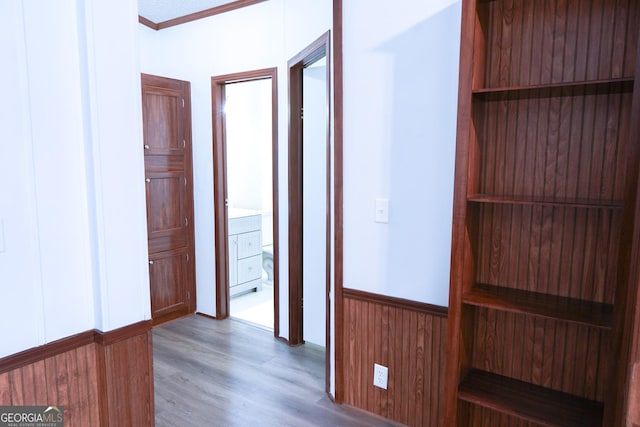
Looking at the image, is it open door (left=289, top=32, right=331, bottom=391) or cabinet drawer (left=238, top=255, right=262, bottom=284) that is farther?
cabinet drawer (left=238, top=255, right=262, bottom=284)

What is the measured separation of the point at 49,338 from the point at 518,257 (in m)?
1.82

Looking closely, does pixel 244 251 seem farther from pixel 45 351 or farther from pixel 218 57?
pixel 45 351

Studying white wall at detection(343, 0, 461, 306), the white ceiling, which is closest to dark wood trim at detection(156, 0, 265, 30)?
the white ceiling

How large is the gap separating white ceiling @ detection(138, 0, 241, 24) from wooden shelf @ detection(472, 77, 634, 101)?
8.14 ft

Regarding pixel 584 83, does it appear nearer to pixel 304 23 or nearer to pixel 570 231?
pixel 570 231

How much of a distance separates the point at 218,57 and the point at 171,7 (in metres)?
0.54

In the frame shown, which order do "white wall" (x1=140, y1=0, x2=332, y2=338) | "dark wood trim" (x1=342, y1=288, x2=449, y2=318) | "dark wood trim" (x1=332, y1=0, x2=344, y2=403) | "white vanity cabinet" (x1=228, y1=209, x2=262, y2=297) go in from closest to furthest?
"dark wood trim" (x1=342, y1=288, x2=449, y2=318) → "dark wood trim" (x1=332, y1=0, x2=344, y2=403) → "white wall" (x1=140, y1=0, x2=332, y2=338) → "white vanity cabinet" (x1=228, y1=209, x2=262, y2=297)

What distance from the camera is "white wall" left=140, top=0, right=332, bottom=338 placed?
3.10 m

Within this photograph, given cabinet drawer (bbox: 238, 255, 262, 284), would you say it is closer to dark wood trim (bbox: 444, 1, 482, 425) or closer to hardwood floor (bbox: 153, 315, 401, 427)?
hardwood floor (bbox: 153, 315, 401, 427)

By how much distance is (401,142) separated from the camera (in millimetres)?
2168

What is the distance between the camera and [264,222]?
5.35 metres

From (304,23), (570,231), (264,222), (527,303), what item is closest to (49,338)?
(527,303)

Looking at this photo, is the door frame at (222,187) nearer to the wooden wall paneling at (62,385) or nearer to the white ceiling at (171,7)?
the white ceiling at (171,7)

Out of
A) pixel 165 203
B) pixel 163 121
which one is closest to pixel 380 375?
→ pixel 165 203
